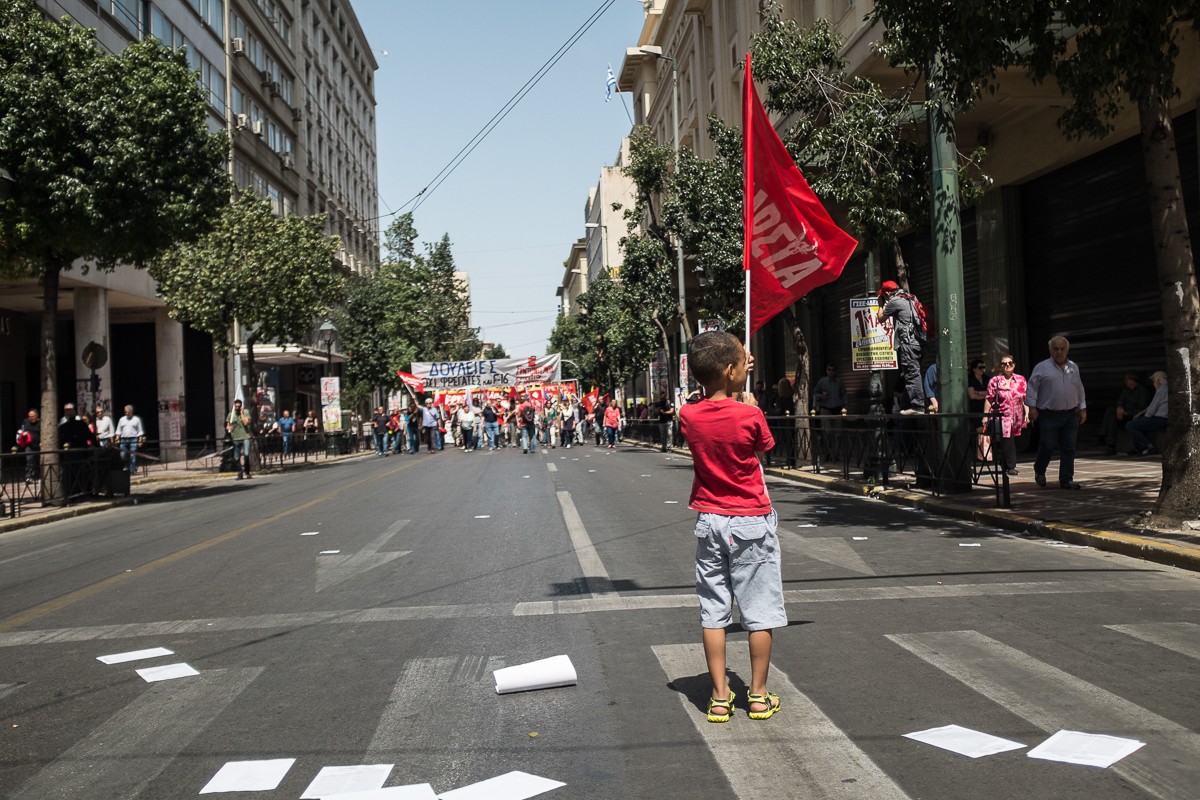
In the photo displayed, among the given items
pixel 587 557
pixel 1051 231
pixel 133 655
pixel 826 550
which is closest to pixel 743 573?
pixel 133 655

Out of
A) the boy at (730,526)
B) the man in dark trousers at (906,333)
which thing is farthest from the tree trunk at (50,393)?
the boy at (730,526)

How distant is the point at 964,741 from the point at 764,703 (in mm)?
796

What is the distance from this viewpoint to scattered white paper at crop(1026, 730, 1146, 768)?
389 centimetres

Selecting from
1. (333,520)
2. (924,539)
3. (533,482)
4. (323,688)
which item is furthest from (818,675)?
(533,482)

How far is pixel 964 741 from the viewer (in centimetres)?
414

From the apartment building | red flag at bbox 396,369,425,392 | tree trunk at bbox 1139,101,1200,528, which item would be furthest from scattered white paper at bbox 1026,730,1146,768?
red flag at bbox 396,369,425,392

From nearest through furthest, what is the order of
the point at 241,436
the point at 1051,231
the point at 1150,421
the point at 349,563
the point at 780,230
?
the point at 780,230 → the point at 349,563 → the point at 1150,421 → the point at 1051,231 → the point at 241,436

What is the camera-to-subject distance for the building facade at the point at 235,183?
100 feet

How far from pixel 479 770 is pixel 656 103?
54.4m

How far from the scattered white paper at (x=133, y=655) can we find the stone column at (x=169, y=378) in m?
31.3

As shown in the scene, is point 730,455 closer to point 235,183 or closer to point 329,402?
point 235,183

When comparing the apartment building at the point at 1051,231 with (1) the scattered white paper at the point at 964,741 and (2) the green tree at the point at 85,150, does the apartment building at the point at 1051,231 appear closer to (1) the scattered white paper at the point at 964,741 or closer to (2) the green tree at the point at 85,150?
(2) the green tree at the point at 85,150

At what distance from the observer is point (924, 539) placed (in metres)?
9.91

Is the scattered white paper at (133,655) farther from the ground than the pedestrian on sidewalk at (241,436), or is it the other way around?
the pedestrian on sidewalk at (241,436)
